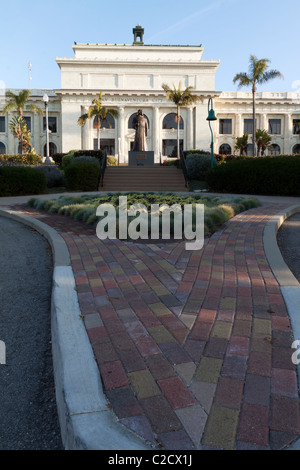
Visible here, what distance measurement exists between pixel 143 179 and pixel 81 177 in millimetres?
4115

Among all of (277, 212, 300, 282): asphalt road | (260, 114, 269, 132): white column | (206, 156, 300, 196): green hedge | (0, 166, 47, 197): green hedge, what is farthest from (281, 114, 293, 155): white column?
(277, 212, 300, 282): asphalt road

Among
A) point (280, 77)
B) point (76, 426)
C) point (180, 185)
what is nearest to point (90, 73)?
point (280, 77)

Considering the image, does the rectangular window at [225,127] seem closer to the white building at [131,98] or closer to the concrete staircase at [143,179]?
the white building at [131,98]

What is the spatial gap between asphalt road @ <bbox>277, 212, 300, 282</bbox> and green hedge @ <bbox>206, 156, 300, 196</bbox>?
5.49 m

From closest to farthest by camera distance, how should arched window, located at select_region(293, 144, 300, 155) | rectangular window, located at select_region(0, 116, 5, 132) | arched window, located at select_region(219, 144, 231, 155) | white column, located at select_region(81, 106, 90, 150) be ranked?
white column, located at select_region(81, 106, 90, 150)
rectangular window, located at select_region(0, 116, 5, 132)
arched window, located at select_region(219, 144, 231, 155)
arched window, located at select_region(293, 144, 300, 155)

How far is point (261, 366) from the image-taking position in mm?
2248

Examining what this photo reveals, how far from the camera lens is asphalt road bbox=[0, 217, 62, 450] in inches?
76.1

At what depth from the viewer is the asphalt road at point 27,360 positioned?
1934 mm

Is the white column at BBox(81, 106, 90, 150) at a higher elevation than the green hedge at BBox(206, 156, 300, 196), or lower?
higher

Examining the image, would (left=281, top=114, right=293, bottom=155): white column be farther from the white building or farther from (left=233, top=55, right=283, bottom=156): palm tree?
(left=233, top=55, right=283, bottom=156): palm tree

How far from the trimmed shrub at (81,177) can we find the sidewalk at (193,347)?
12.8 m

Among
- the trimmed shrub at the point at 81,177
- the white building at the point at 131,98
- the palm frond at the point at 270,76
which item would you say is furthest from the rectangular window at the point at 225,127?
the trimmed shrub at the point at 81,177

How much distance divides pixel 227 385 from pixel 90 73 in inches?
2101
